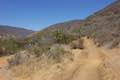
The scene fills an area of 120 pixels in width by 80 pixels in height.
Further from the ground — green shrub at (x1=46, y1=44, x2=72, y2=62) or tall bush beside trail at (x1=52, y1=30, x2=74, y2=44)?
tall bush beside trail at (x1=52, y1=30, x2=74, y2=44)

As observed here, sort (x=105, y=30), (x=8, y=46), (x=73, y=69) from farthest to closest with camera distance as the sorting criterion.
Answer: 1. (x=105, y=30)
2. (x=8, y=46)
3. (x=73, y=69)

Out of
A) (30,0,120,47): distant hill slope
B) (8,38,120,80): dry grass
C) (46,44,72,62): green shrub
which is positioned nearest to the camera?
(8,38,120,80): dry grass

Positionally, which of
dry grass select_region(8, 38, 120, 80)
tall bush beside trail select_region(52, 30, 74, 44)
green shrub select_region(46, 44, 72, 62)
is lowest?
dry grass select_region(8, 38, 120, 80)

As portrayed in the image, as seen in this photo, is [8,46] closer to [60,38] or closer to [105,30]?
[60,38]

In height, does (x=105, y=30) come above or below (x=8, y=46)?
above

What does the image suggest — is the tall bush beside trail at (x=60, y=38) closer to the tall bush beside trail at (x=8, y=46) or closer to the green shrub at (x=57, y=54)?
the tall bush beside trail at (x=8, y=46)

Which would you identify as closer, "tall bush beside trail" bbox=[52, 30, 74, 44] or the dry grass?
the dry grass

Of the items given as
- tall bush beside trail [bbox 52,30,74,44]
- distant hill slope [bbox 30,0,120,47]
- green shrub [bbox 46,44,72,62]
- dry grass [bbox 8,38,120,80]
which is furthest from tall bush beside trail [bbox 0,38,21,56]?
green shrub [bbox 46,44,72,62]

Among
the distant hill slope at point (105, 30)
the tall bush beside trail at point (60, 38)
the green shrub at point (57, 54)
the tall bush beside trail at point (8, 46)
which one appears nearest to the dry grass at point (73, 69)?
the green shrub at point (57, 54)

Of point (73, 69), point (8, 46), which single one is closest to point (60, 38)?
point (8, 46)

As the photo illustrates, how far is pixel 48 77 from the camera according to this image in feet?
44.7

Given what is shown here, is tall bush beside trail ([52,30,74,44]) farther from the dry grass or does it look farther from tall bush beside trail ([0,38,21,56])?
the dry grass

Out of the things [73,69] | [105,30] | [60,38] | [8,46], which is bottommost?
[73,69]

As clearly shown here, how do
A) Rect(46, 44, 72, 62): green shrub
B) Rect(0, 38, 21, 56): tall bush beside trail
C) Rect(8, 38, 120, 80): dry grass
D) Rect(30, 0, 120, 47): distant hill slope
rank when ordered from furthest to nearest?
Rect(0, 38, 21, 56): tall bush beside trail → Rect(30, 0, 120, 47): distant hill slope → Rect(46, 44, 72, 62): green shrub → Rect(8, 38, 120, 80): dry grass
